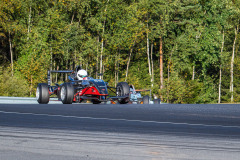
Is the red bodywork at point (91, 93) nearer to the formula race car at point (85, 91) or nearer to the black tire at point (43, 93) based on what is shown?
the formula race car at point (85, 91)

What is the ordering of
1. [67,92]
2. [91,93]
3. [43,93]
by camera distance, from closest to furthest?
[67,92] → [91,93] → [43,93]

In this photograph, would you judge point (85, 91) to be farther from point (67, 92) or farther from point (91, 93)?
point (67, 92)

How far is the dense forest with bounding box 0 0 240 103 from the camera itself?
48031 millimetres

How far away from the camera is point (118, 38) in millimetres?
51875

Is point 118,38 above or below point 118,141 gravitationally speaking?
above

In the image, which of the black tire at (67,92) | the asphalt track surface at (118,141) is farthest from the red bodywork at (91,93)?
the asphalt track surface at (118,141)

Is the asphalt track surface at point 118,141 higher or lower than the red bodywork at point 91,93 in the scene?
lower

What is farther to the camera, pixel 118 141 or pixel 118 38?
pixel 118 38

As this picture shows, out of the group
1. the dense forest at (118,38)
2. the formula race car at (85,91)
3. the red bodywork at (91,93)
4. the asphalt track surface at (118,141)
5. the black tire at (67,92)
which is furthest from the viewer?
the dense forest at (118,38)

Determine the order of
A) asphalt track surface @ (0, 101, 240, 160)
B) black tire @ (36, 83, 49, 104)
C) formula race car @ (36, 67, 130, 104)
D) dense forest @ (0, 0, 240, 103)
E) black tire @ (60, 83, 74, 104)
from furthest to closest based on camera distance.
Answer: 1. dense forest @ (0, 0, 240, 103)
2. black tire @ (36, 83, 49, 104)
3. formula race car @ (36, 67, 130, 104)
4. black tire @ (60, 83, 74, 104)
5. asphalt track surface @ (0, 101, 240, 160)

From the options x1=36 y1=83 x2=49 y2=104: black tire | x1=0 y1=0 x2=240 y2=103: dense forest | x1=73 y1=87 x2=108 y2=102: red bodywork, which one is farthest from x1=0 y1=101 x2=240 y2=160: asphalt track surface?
x1=0 y1=0 x2=240 y2=103: dense forest

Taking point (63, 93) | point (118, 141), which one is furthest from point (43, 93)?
point (118, 141)

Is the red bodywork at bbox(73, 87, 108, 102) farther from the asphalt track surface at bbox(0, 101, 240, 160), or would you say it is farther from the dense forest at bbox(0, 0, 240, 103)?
the dense forest at bbox(0, 0, 240, 103)

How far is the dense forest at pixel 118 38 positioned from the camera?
158 ft
